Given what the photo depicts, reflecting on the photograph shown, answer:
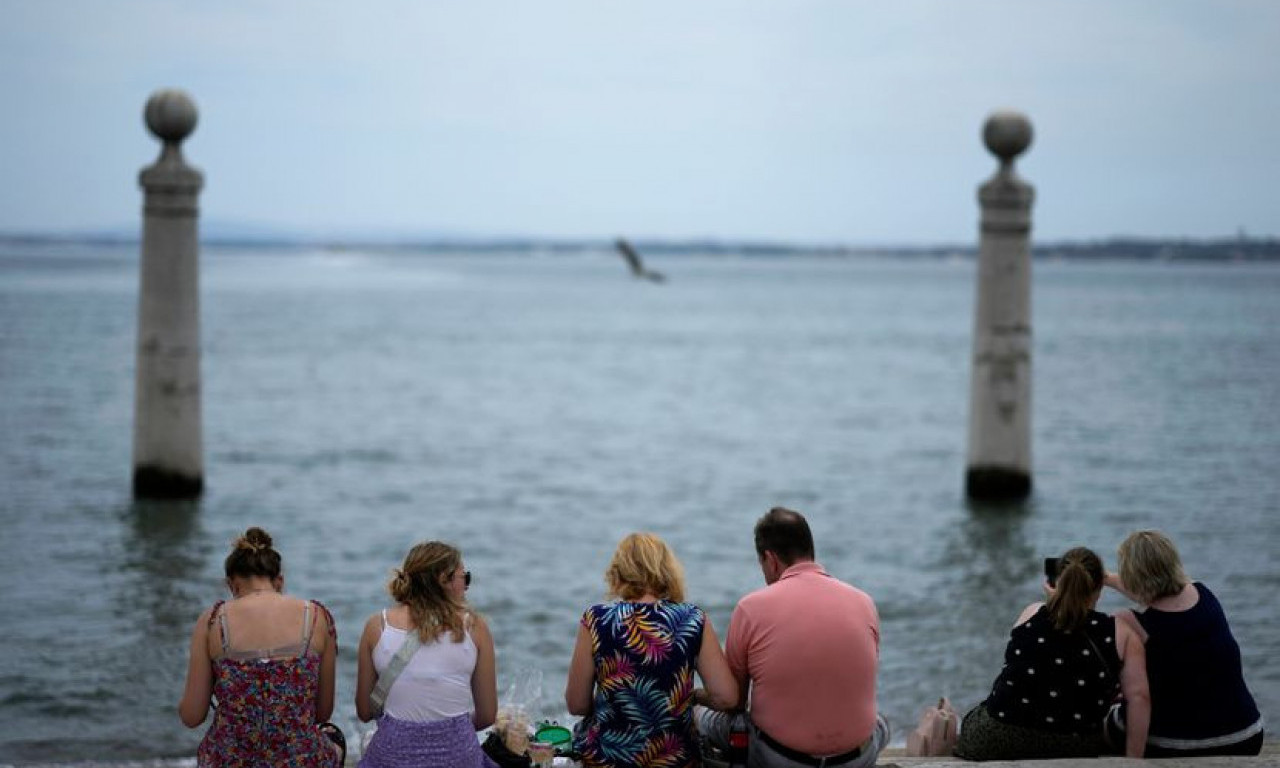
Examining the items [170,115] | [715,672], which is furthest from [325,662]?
[170,115]

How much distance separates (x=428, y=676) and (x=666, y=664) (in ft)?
2.93

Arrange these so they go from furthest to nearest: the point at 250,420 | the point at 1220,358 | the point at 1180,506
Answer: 1. the point at 1220,358
2. the point at 250,420
3. the point at 1180,506

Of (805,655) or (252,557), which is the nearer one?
(252,557)

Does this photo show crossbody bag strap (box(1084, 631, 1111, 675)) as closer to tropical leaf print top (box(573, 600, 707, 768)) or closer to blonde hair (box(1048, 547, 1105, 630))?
blonde hair (box(1048, 547, 1105, 630))

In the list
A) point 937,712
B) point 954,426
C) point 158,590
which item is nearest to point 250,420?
point 954,426

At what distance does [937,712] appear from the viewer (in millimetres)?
6703

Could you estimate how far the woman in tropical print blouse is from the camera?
5781 mm

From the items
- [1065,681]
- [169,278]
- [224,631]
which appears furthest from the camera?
[169,278]

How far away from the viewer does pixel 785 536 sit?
19.0 feet

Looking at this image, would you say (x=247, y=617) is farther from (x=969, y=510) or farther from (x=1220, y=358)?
(x=1220, y=358)

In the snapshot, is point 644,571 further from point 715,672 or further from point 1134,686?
point 1134,686

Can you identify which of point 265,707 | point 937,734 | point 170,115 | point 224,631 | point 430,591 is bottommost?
point 937,734

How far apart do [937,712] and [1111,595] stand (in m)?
8.35

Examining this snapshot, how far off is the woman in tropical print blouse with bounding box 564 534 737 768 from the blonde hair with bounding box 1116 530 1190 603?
5.46 feet
